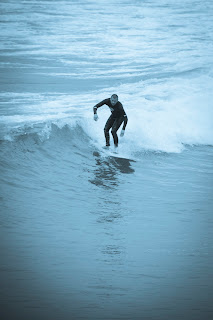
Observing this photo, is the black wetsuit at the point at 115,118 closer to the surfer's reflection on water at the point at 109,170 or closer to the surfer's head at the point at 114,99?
the surfer's head at the point at 114,99

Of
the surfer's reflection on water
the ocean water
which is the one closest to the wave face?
the ocean water

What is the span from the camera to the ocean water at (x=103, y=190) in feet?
18.3

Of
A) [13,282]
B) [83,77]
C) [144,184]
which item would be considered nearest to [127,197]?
[144,184]

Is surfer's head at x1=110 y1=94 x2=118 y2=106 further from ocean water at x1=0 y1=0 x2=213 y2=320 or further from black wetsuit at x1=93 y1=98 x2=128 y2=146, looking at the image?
ocean water at x1=0 y1=0 x2=213 y2=320

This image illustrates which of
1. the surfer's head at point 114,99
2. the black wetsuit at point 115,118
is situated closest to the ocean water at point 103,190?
the black wetsuit at point 115,118

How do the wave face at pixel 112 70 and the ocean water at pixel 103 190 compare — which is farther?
the wave face at pixel 112 70

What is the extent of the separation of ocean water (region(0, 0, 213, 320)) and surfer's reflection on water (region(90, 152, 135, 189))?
29 mm

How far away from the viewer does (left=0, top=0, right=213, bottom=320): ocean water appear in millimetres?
5574

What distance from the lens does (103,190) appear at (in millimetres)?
9266

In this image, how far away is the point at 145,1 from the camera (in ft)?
171

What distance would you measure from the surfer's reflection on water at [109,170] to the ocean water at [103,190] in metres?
0.03

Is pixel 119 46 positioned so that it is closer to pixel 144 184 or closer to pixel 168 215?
pixel 144 184

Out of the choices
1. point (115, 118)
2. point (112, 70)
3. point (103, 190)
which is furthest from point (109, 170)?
point (112, 70)

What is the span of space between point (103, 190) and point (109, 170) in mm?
1615
